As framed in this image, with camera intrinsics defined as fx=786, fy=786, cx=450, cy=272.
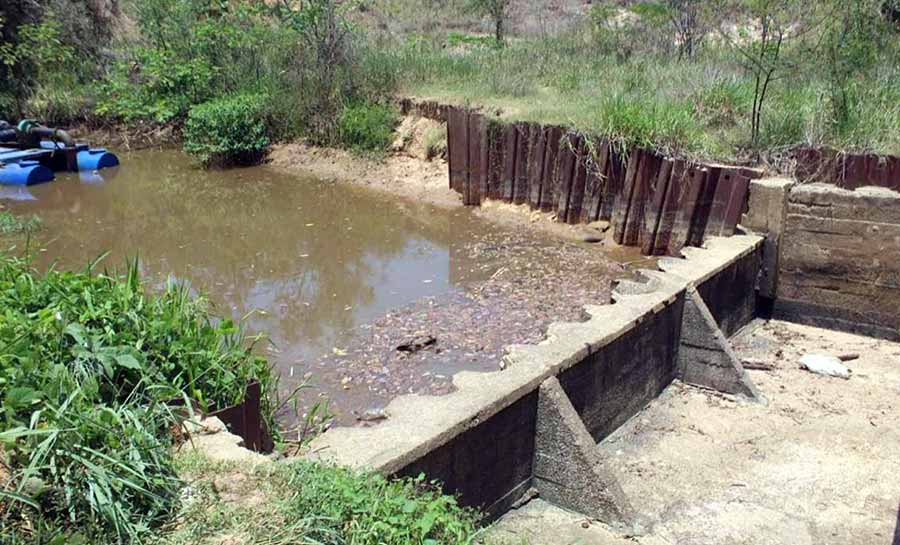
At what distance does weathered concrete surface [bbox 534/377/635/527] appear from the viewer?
4.77 metres

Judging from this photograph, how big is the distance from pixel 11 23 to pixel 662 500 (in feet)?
69.1

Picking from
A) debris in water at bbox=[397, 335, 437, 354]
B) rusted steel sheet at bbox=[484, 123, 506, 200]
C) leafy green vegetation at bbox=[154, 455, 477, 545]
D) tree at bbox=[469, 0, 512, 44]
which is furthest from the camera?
tree at bbox=[469, 0, 512, 44]

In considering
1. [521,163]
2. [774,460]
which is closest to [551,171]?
[521,163]

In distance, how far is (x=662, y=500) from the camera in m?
5.22

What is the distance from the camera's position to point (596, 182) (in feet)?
37.2

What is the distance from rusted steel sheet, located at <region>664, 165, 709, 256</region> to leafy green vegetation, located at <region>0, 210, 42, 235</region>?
29.8 ft

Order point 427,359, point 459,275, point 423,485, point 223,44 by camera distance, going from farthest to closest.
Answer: point 223,44 < point 459,275 < point 427,359 < point 423,485

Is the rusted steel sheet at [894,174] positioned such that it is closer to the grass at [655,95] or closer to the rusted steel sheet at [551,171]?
the grass at [655,95]

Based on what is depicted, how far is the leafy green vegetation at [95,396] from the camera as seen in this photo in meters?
2.76

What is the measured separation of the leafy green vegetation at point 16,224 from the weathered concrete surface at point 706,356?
9457 millimetres

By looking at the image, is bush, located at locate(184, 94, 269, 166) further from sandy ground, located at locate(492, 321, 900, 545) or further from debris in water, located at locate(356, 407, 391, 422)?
sandy ground, located at locate(492, 321, 900, 545)

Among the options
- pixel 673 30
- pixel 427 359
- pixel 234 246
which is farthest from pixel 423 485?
pixel 673 30

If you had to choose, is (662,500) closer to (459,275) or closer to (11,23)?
(459,275)

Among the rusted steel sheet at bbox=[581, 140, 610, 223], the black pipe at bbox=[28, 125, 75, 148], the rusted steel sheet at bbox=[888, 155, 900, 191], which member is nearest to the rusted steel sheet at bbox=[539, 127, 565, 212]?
the rusted steel sheet at bbox=[581, 140, 610, 223]
